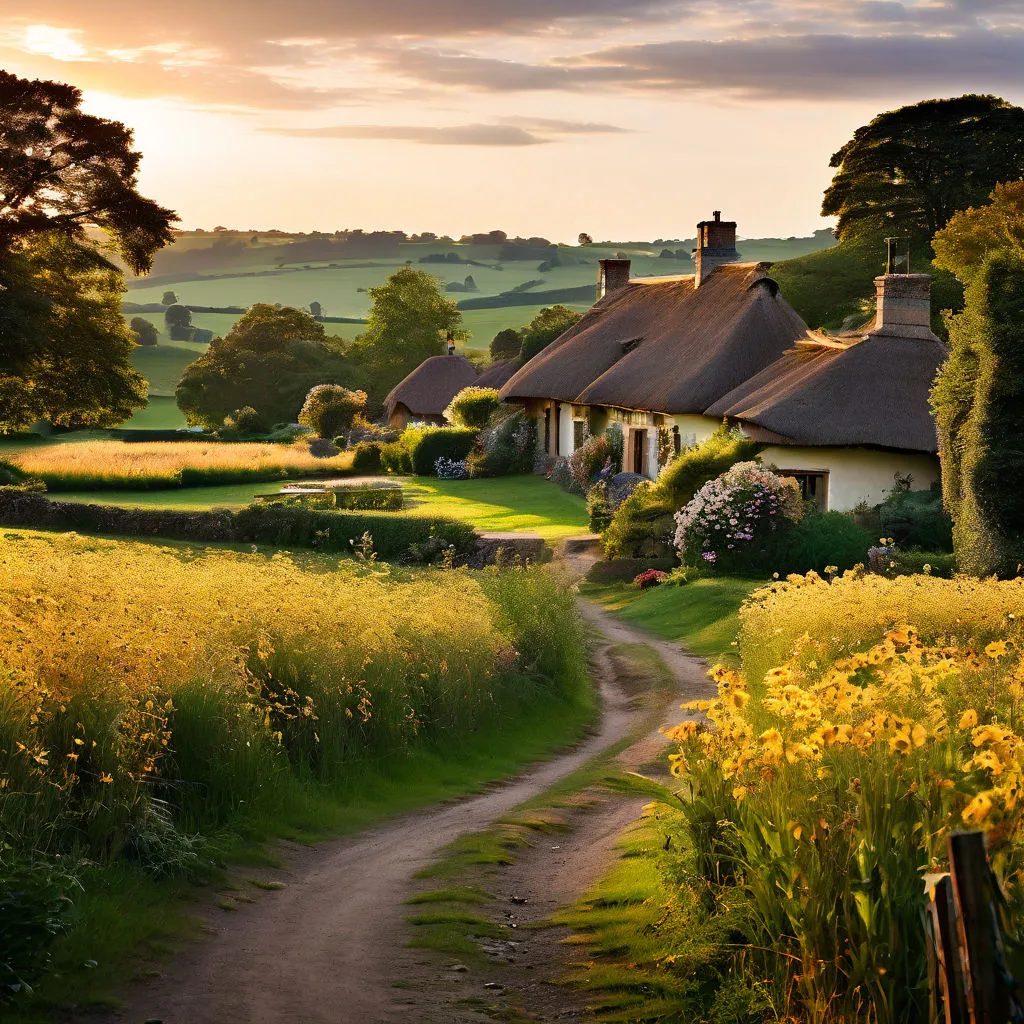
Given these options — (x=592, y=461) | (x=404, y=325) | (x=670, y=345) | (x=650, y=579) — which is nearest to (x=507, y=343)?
(x=404, y=325)

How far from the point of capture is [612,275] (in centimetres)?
5303

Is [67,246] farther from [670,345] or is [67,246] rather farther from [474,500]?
[670,345]

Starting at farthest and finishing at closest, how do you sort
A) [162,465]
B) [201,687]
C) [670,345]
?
1. [162,465]
2. [670,345]
3. [201,687]

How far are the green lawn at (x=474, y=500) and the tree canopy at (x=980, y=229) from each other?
1288cm

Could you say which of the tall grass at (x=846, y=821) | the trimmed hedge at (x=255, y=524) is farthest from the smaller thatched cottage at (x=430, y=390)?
the tall grass at (x=846, y=821)

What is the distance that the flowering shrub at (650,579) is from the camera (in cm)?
2833

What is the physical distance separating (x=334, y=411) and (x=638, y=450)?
2967 cm

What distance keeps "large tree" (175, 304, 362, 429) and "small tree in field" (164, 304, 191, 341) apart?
56611 millimetres

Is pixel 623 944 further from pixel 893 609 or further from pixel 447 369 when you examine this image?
pixel 447 369

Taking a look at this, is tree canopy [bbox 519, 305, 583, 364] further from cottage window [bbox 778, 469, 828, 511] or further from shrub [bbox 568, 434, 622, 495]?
cottage window [bbox 778, 469, 828, 511]

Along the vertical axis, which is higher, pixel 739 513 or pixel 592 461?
pixel 592 461

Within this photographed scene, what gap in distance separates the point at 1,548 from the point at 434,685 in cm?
440

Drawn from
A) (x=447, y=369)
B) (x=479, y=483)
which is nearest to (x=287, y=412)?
(x=447, y=369)

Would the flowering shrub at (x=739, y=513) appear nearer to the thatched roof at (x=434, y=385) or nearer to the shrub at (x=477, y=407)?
the shrub at (x=477, y=407)
